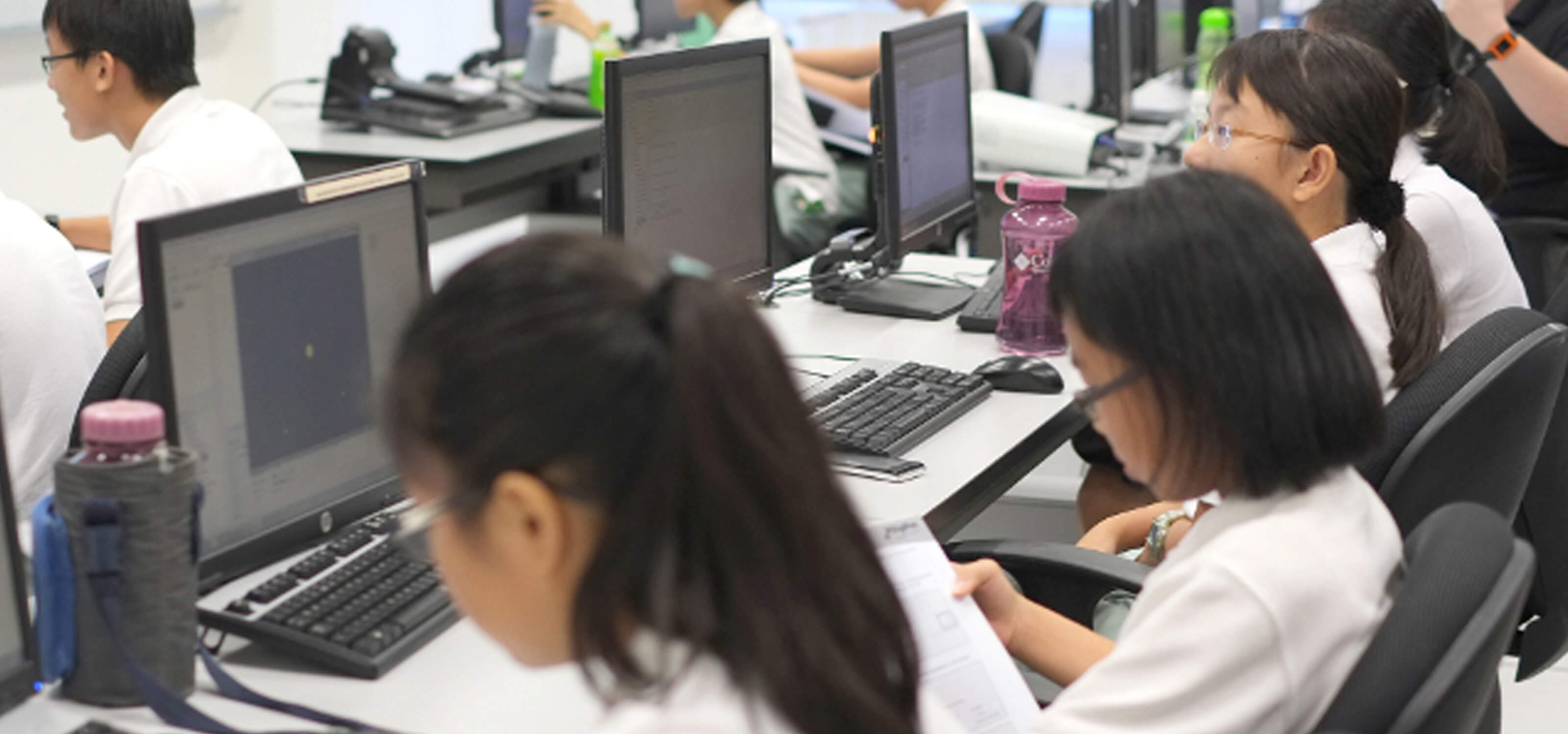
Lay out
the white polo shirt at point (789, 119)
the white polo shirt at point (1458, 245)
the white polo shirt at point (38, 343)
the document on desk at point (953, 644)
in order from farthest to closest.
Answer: the white polo shirt at point (789, 119)
the white polo shirt at point (1458, 245)
the white polo shirt at point (38, 343)
the document on desk at point (953, 644)

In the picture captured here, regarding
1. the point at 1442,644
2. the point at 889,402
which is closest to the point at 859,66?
the point at 889,402

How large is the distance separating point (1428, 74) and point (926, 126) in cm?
75

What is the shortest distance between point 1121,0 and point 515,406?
3942mm

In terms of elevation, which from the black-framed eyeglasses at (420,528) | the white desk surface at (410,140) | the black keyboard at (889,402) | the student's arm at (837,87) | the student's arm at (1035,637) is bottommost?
the student's arm at (1035,637)

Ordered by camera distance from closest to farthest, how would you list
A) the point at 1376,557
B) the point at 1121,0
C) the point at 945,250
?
1. the point at 1376,557
2. the point at 945,250
3. the point at 1121,0

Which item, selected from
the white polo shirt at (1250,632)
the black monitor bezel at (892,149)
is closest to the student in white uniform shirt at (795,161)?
the black monitor bezel at (892,149)

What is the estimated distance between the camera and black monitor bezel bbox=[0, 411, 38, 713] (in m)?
1.14

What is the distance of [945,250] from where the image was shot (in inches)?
154

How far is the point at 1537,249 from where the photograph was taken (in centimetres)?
335

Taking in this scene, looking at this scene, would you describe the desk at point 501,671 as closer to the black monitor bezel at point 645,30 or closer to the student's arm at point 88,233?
the student's arm at point 88,233

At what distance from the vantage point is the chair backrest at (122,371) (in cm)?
180

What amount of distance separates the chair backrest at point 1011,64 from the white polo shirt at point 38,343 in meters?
3.26

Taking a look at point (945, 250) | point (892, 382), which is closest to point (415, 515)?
point (892, 382)

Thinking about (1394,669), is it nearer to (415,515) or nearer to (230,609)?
(415,515)
